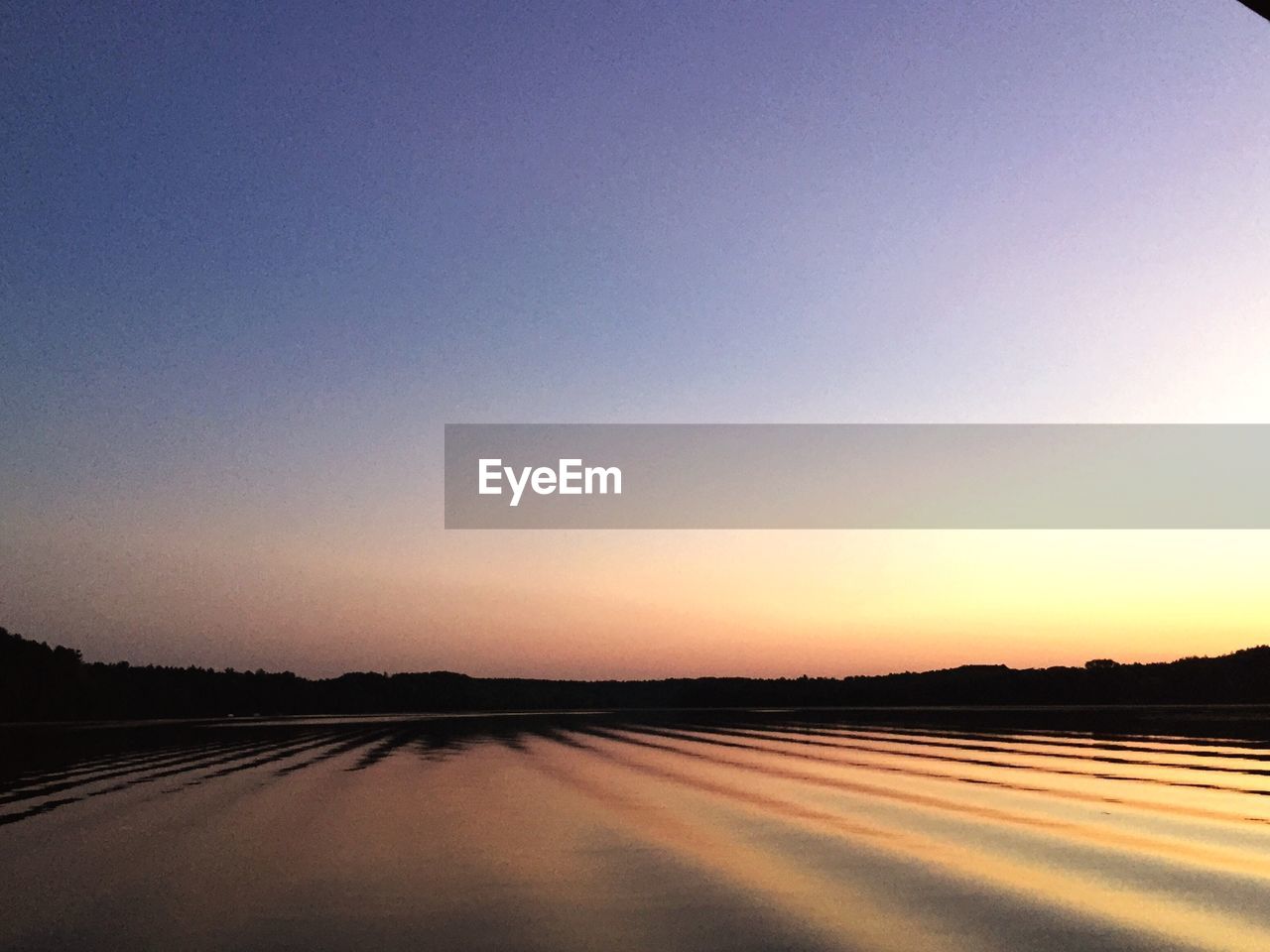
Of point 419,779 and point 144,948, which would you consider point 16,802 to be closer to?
point 419,779

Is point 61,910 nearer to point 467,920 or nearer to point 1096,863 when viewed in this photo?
point 467,920

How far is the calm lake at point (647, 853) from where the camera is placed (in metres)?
9.70

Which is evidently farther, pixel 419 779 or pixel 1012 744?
pixel 1012 744

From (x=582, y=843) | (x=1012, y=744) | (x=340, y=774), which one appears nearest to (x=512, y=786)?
(x=340, y=774)

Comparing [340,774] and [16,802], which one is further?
[340,774]

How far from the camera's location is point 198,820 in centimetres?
1717

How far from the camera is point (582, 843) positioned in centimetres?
1442

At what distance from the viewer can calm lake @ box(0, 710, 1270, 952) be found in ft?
31.8

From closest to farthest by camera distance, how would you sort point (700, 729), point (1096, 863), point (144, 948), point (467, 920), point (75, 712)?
point (144, 948)
point (467, 920)
point (1096, 863)
point (700, 729)
point (75, 712)

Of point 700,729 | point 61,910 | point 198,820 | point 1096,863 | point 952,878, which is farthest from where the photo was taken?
point 700,729

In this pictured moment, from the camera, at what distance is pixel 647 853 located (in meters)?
13.6

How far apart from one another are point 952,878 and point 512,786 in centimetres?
1140

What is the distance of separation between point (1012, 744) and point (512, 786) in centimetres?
1707

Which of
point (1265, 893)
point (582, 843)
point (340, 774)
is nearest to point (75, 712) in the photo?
point (340, 774)
